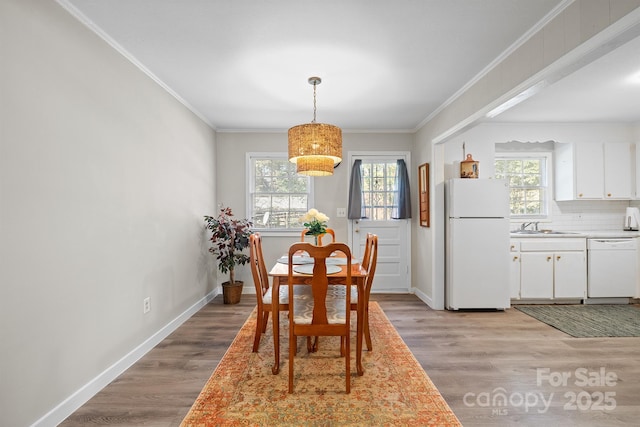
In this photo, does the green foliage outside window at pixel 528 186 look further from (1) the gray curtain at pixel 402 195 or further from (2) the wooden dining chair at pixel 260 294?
(2) the wooden dining chair at pixel 260 294

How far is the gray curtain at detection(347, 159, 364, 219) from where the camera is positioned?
480cm

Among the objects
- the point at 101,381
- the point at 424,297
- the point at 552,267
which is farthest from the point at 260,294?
the point at 552,267

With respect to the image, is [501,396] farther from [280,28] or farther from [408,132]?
[408,132]

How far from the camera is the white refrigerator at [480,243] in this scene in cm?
392

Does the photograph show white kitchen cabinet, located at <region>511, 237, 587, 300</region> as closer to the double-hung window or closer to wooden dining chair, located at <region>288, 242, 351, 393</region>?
the double-hung window

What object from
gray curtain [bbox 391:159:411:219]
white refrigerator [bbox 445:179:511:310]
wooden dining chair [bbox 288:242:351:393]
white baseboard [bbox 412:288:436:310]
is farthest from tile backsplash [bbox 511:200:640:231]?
wooden dining chair [bbox 288:242:351:393]

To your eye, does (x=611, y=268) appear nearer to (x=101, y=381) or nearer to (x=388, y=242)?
(x=388, y=242)

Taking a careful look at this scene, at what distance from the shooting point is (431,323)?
3.55 metres

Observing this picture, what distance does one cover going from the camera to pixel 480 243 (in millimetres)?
3928

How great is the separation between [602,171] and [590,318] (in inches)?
82.5

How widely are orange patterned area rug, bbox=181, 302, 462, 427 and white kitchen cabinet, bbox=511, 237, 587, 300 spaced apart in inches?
94.5

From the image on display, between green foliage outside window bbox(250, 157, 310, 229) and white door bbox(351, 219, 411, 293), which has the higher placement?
green foliage outside window bbox(250, 157, 310, 229)

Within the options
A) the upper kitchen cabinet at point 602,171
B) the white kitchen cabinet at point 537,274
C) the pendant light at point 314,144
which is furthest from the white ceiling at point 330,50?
the white kitchen cabinet at point 537,274

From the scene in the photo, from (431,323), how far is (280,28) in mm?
3152
